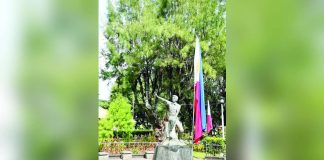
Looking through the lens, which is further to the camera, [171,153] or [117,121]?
[117,121]

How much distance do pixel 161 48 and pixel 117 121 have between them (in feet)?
4.92

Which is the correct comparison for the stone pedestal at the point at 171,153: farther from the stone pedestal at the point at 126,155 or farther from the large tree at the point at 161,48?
the large tree at the point at 161,48

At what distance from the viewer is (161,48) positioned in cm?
711

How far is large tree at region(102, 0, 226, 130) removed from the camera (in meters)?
7.04

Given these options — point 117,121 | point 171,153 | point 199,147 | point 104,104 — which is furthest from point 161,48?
point 171,153

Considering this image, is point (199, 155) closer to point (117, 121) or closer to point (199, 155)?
point (199, 155)

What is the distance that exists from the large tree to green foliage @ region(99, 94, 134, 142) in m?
0.36

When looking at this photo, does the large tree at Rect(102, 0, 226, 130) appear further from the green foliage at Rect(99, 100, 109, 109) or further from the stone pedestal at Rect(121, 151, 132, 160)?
the stone pedestal at Rect(121, 151, 132, 160)

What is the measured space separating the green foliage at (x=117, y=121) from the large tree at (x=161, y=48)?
1.20ft

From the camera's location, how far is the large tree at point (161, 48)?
7035mm
